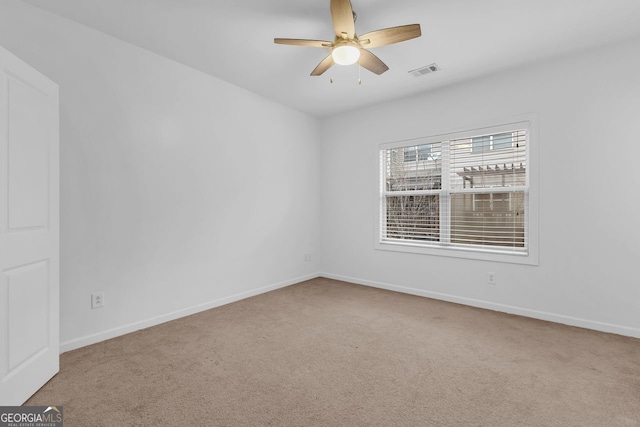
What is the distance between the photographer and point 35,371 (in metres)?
1.87

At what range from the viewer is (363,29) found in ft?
8.39

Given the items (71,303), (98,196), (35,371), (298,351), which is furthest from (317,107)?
(35,371)

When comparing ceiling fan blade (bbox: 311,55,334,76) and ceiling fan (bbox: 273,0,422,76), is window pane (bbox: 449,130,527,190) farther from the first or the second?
ceiling fan blade (bbox: 311,55,334,76)

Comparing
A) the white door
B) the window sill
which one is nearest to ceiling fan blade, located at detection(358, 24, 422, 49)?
the white door

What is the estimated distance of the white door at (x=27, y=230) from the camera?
1664 mm

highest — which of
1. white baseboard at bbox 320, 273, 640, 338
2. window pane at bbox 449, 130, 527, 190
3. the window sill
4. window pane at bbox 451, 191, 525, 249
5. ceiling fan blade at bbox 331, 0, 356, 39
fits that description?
ceiling fan blade at bbox 331, 0, 356, 39

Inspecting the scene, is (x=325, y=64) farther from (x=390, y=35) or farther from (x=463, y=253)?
(x=463, y=253)

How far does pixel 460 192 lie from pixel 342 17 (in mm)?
2584

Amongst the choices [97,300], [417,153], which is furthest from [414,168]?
[97,300]

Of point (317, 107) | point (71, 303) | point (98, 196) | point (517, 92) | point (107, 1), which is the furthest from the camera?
point (317, 107)

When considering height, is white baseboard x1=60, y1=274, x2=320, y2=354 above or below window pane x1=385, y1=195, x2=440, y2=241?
below

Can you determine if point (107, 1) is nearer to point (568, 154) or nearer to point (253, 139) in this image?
point (253, 139)

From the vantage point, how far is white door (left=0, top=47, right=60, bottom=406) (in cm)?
166

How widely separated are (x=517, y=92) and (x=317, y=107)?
2522 millimetres
